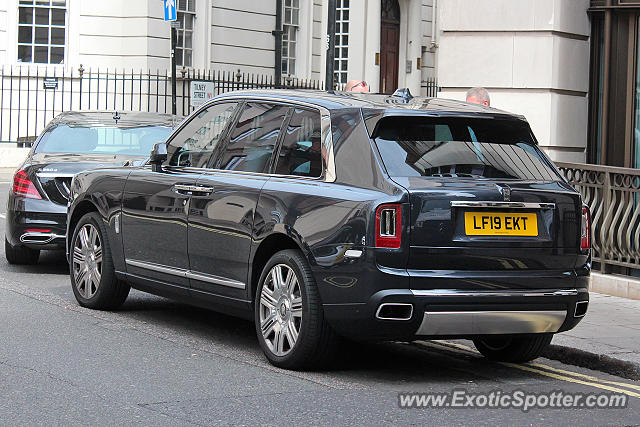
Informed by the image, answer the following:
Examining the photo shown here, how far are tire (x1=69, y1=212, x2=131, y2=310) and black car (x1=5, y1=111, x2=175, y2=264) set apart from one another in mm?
1167

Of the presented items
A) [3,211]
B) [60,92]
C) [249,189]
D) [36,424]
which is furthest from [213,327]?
[60,92]

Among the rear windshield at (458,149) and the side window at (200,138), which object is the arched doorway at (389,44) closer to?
the side window at (200,138)

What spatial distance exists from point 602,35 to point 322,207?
257 inches

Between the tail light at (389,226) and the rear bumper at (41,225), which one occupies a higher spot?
the tail light at (389,226)

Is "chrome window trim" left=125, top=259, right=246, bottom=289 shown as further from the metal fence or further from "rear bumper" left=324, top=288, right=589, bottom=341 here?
the metal fence

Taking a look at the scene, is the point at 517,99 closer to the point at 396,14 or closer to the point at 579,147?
the point at 579,147

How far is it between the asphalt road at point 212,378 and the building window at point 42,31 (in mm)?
19607

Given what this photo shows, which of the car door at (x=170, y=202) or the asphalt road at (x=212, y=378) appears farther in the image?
the car door at (x=170, y=202)

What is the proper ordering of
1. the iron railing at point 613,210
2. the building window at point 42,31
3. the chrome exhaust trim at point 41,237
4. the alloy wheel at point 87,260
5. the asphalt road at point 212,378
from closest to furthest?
the asphalt road at point 212,378 < the alloy wheel at point 87,260 < the iron railing at point 613,210 < the chrome exhaust trim at point 41,237 < the building window at point 42,31

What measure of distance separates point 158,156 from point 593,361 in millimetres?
3329

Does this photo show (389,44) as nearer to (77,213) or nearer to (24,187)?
(24,187)

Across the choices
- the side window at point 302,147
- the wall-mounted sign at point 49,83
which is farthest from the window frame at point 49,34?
the side window at point 302,147

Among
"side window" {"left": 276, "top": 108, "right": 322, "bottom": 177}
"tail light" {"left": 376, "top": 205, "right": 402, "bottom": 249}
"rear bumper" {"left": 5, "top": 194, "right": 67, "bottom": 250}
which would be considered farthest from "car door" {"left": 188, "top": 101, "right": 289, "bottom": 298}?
"rear bumper" {"left": 5, "top": 194, "right": 67, "bottom": 250}

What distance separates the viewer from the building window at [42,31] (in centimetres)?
2819
